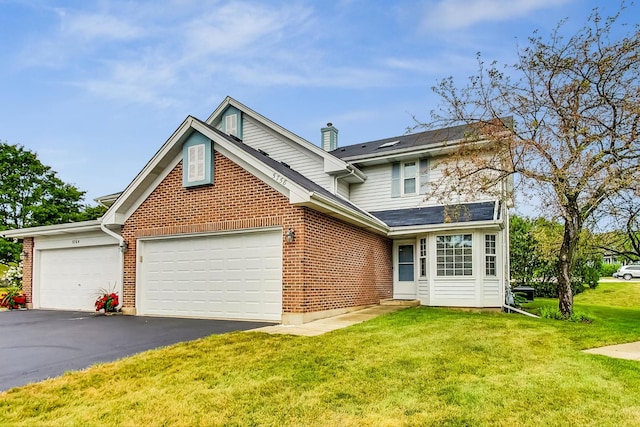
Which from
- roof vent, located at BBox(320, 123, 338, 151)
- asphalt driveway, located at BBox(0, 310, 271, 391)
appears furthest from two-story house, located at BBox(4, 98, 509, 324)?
roof vent, located at BBox(320, 123, 338, 151)

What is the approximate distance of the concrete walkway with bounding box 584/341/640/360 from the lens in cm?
654

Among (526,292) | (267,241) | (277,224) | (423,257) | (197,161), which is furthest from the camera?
(526,292)

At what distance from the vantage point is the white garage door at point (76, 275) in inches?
541

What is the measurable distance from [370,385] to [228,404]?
63.8 inches

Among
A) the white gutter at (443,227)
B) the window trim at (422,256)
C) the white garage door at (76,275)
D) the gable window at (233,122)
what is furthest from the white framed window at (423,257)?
the white garage door at (76,275)

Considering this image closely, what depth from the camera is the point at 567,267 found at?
11.8m

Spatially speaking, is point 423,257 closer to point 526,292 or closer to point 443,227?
point 443,227

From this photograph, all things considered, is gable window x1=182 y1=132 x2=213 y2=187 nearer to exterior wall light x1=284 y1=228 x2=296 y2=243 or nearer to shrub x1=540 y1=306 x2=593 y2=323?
exterior wall light x1=284 y1=228 x2=296 y2=243

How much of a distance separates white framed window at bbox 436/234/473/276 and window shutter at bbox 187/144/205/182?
7.68 m

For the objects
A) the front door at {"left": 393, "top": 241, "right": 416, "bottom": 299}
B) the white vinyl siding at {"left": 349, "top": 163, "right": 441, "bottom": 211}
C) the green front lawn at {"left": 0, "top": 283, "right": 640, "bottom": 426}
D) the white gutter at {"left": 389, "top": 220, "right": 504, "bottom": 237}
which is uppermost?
the white vinyl siding at {"left": 349, "top": 163, "right": 441, "bottom": 211}

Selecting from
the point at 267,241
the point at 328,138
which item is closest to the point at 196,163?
the point at 267,241

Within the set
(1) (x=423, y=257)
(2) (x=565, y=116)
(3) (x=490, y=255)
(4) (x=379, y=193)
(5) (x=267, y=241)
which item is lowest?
(1) (x=423, y=257)

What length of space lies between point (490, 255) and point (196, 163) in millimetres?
9213

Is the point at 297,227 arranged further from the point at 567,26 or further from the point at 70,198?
the point at 70,198
